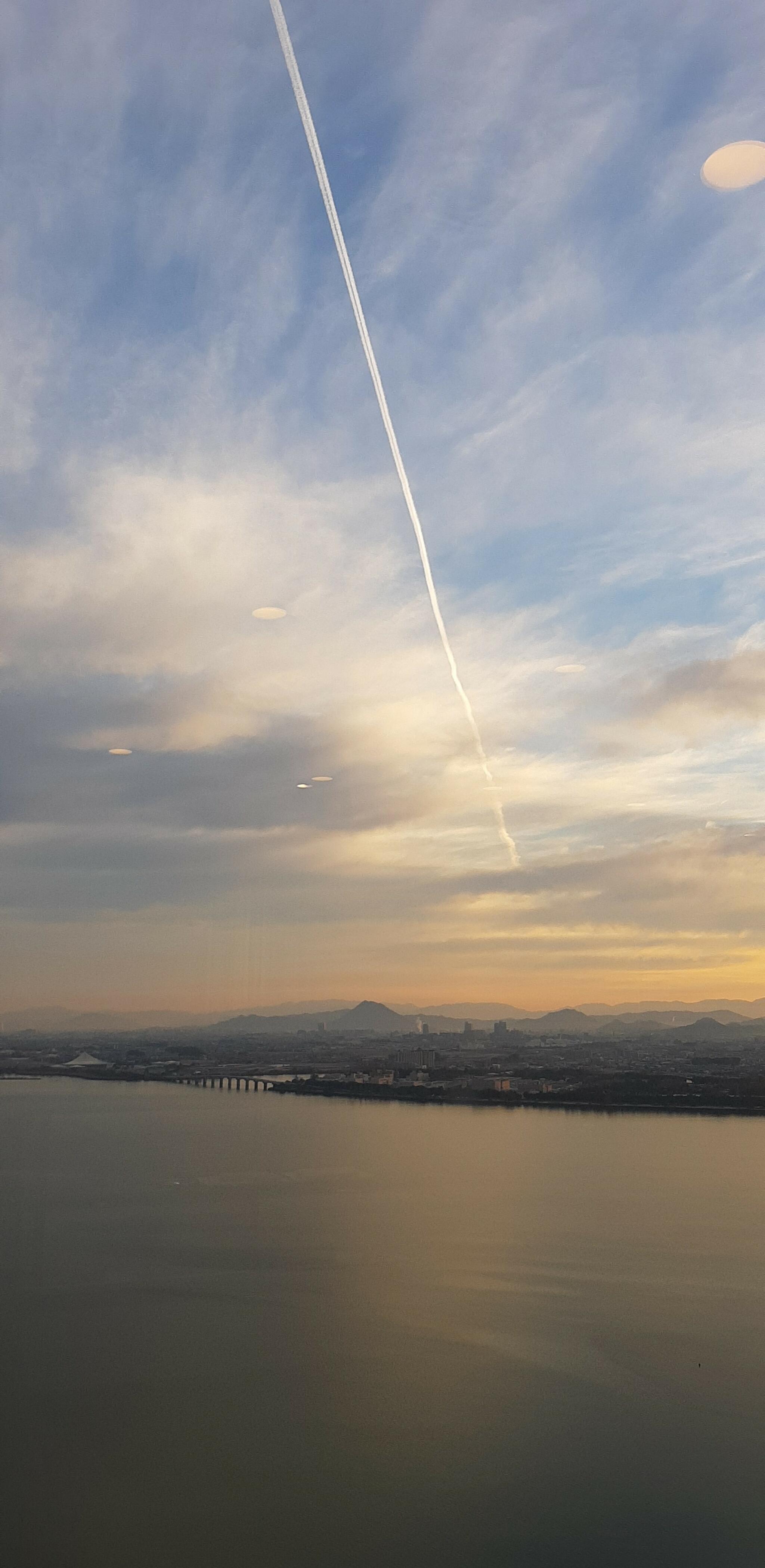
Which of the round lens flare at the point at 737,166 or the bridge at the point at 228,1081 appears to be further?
the bridge at the point at 228,1081

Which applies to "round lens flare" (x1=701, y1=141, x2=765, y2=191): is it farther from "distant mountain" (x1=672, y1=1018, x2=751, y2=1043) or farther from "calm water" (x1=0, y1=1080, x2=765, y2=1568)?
"distant mountain" (x1=672, y1=1018, x2=751, y2=1043)

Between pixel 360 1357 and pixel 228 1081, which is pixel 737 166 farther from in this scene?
pixel 228 1081

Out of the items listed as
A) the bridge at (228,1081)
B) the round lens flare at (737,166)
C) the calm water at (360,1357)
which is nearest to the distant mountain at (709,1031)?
the calm water at (360,1357)

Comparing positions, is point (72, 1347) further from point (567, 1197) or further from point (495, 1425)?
point (567, 1197)

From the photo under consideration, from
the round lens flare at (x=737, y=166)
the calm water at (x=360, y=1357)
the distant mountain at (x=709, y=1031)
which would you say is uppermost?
the round lens flare at (x=737, y=166)

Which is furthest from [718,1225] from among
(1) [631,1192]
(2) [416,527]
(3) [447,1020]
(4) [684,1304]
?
(2) [416,527]

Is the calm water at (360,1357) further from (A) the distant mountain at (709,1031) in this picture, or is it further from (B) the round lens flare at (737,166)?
(B) the round lens flare at (737,166)

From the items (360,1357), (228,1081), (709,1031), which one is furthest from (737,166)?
(228,1081)

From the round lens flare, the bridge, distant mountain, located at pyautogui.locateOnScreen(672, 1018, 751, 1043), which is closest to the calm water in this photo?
the bridge
